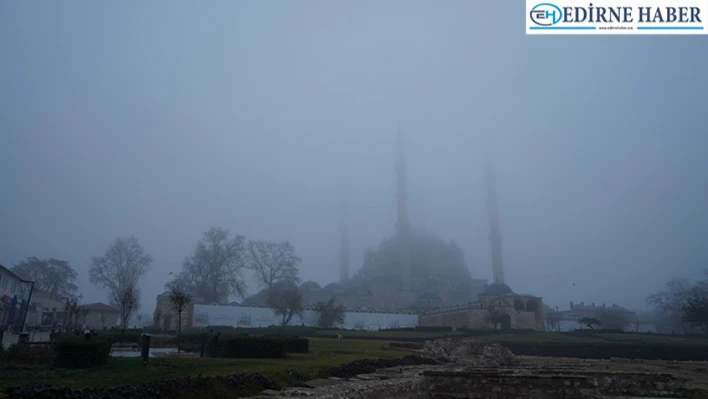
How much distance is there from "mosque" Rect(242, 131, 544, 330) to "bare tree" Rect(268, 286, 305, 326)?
8.93 m

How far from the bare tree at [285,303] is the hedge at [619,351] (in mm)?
21683

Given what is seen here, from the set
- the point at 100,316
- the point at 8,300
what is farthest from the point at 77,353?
the point at 100,316

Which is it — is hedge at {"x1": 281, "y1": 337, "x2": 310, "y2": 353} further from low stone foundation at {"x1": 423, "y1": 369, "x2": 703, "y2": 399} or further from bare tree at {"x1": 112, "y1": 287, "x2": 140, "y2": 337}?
bare tree at {"x1": 112, "y1": 287, "x2": 140, "y2": 337}

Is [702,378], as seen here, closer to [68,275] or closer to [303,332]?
[303,332]

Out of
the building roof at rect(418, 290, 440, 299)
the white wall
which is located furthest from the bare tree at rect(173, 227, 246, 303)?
the building roof at rect(418, 290, 440, 299)

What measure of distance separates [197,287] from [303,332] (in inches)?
818

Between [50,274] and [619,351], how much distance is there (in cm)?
6724

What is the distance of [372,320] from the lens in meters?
57.3

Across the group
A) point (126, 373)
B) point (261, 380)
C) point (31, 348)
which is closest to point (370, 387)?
point (261, 380)

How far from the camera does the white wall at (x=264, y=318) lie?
151ft

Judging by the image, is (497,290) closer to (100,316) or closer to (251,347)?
(100,316)

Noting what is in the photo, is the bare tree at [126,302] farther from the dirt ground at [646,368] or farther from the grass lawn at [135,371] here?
the dirt ground at [646,368]

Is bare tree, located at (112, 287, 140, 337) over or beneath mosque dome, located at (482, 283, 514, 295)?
beneath

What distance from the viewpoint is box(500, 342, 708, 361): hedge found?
30.1m
